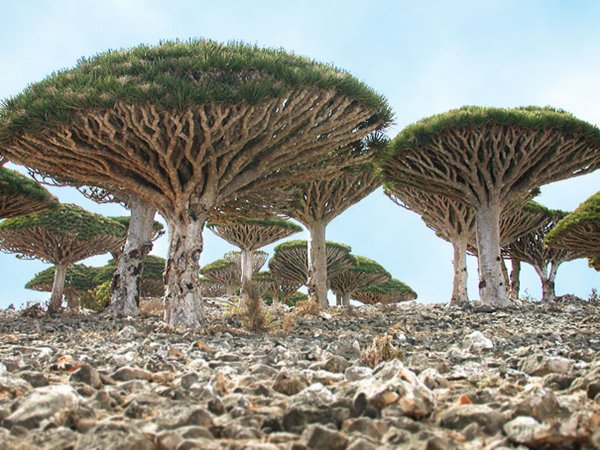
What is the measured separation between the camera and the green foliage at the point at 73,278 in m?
24.5

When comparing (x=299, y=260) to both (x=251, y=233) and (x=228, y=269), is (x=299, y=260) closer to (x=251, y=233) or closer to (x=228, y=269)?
(x=251, y=233)

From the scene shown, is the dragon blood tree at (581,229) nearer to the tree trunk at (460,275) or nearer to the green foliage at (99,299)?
the tree trunk at (460,275)

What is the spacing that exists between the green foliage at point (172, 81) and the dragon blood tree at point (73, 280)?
1822cm

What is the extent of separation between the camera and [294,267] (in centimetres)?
2564

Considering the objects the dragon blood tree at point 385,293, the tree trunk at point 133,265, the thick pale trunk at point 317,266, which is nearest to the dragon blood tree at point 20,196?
the tree trunk at point 133,265

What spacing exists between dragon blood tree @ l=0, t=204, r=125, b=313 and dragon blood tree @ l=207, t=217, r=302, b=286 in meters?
4.40

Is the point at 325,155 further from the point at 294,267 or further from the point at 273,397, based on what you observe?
the point at 294,267

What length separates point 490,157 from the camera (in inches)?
443

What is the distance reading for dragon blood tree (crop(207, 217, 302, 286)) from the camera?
20505 millimetres

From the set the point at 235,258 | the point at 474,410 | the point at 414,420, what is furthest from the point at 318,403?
the point at 235,258

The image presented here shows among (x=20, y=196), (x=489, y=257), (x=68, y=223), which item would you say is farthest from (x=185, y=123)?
(x=68, y=223)

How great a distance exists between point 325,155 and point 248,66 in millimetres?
2649

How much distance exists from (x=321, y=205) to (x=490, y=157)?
4.86 metres

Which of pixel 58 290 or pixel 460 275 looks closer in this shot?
pixel 460 275
